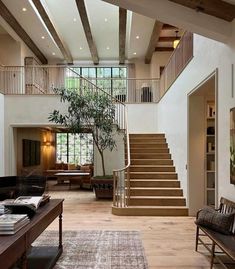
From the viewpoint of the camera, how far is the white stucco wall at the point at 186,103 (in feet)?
14.6

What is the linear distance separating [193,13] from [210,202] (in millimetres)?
4080

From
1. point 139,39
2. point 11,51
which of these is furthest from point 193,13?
point 11,51

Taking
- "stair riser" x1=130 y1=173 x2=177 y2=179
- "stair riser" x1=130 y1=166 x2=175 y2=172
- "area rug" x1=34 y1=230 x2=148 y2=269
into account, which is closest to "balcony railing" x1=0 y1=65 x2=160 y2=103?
"stair riser" x1=130 y1=166 x2=175 y2=172

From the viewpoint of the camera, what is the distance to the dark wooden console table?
2266 millimetres

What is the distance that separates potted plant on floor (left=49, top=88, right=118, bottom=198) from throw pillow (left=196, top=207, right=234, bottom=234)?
4969 millimetres

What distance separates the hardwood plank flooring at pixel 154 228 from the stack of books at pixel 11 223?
72.4 inches

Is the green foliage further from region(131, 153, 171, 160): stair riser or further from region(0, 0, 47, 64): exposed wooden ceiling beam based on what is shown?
region(0, 0, 47, 64): exposed wooden ceiling beam

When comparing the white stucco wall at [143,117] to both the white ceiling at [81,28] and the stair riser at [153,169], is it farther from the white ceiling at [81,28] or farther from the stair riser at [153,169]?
the stair riser at [153,169]

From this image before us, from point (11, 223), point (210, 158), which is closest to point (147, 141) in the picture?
point (210, 158)

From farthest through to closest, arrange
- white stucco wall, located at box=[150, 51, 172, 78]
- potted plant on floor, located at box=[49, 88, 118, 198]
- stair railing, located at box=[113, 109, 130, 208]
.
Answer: white stucco wall, located at box=[150, 51, 172, 78] → potted plant on floor, located at box=[49, 88, 118, 198] → stair railing, located at box=[113, 109, 130, 208]

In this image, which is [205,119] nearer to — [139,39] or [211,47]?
[211,47]

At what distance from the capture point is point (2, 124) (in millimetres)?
10445

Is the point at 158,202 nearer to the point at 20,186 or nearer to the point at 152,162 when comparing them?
the point at 152,162

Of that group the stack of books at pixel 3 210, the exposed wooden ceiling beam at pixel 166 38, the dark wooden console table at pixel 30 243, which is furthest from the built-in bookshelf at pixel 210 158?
the exposed wooden ceiling beam at pixel 166 38
